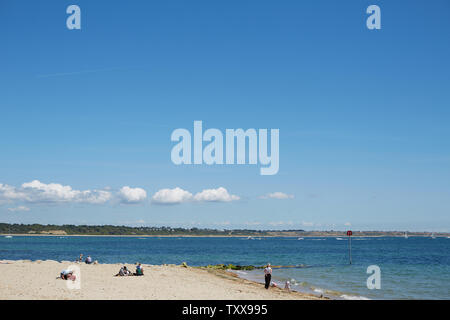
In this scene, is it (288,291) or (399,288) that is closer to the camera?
(288,291)

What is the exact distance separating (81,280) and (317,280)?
87.6 ft

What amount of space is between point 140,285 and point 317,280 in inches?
962

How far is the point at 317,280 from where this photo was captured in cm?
4759
